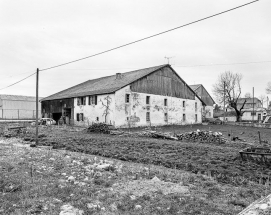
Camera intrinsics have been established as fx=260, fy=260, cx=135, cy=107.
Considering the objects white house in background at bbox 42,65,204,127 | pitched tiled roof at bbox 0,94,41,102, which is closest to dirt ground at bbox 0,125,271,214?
white house in background at bbox 42,65,204,127

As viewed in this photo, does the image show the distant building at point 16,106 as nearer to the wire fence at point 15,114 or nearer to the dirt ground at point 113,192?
the wire fence at point 15,114

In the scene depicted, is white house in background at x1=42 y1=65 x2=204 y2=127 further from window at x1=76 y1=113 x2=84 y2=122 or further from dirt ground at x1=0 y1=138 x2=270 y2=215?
dirt ground at x1=0 y1=138 x2=270 y2=215

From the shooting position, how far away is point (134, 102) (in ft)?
110

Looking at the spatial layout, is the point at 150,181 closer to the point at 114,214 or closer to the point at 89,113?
the point at 114,214

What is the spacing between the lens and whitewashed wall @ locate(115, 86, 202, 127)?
31819 mm

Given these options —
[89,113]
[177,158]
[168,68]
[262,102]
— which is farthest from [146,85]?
[262,102]

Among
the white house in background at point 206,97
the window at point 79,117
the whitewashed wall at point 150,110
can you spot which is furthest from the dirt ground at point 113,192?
the white house in background at point 206,97

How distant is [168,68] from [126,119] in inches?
462

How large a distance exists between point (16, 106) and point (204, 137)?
158 ft

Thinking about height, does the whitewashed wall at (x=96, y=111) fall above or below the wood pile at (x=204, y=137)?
above

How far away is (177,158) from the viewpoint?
35.2 feet

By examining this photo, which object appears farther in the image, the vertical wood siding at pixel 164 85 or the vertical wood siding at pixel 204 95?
the vertical wood siding at pixel 204 95

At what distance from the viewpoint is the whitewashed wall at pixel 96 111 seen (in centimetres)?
3138

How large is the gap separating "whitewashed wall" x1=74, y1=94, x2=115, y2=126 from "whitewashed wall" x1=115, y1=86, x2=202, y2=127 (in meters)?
0.65
